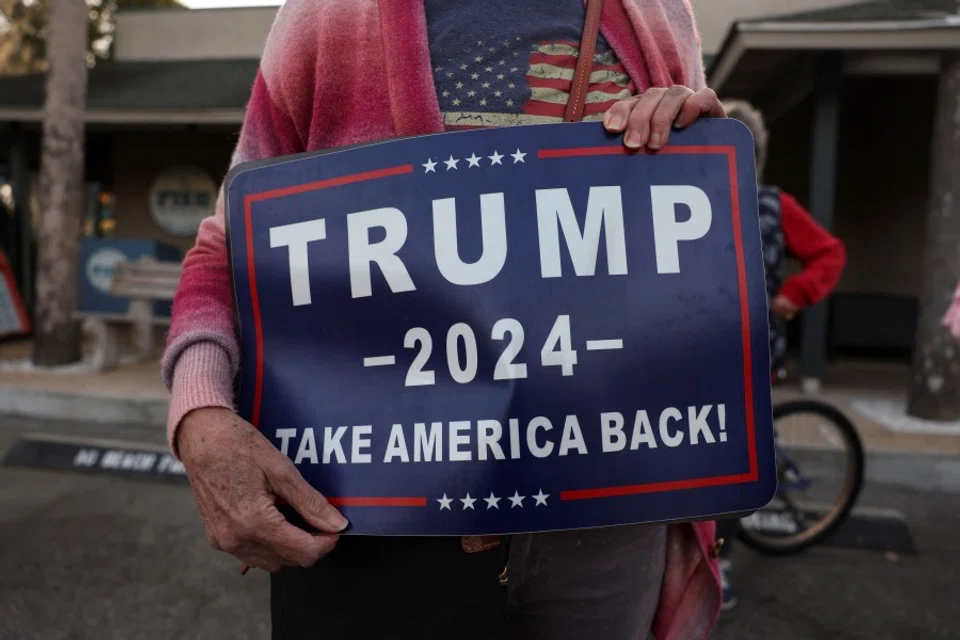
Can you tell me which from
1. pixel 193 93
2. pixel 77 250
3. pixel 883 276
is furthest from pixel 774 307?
pixel 193 93

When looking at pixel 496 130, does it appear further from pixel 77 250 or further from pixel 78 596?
pixel 77 250

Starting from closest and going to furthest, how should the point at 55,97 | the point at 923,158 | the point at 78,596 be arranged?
1. the point at 78,596
2. the point at 55,97
3. the point at 923,158

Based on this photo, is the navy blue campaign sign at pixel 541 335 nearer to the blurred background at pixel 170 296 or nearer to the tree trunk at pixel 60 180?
the blurred background at pixel 170 296

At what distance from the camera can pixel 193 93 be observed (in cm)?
1016

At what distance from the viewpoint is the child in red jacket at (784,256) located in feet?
10.8

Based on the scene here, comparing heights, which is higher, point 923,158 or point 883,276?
point 923,158

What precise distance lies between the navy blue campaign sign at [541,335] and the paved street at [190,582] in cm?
232

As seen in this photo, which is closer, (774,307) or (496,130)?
(496,130)

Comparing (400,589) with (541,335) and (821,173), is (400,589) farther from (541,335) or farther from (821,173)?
(821,173)

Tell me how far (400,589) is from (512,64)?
28.5 inches

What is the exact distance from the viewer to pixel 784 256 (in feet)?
11.2

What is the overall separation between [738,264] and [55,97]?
314 inches

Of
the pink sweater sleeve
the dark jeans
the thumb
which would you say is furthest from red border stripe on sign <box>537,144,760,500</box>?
the pink sweater sleeve

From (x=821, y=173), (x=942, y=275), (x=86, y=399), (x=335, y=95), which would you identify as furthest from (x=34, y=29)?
(x=335, y=95)
